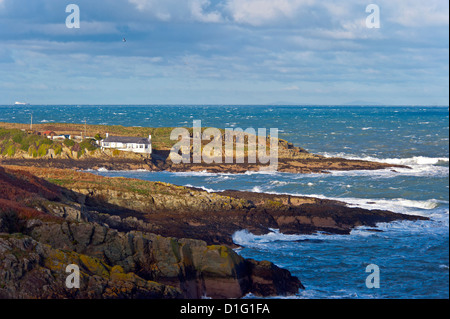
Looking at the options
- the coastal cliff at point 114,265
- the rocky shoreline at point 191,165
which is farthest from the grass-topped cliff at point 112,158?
the coastal cliff at point 114,265

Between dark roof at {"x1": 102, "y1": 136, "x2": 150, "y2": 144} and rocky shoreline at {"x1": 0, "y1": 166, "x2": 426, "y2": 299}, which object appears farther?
dark roof at {"x1": 102, "y1": 136, "x2": 150, "y2": 144}

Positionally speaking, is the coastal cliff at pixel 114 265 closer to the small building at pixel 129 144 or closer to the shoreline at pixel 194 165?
the shoreline at pixel 194 165

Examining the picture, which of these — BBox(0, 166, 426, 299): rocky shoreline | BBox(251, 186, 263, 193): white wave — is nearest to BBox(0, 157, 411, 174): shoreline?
BBox(251, 186, 263, 193): white wave

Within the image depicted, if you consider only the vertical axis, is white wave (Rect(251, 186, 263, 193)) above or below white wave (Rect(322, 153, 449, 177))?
below

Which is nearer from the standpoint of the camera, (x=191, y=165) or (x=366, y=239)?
(x=366, y=239)

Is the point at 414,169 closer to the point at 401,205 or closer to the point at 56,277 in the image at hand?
the point at 401,205

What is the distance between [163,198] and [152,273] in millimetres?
18711

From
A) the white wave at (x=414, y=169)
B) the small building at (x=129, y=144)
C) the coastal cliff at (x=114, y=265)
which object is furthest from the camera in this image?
the small building at (x=129, y=144)

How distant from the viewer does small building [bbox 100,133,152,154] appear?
260ft

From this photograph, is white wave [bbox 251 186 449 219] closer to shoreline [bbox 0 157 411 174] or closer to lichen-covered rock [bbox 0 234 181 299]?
shoreline [bbox 0 157 411 174]

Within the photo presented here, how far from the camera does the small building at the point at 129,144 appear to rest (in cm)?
7919

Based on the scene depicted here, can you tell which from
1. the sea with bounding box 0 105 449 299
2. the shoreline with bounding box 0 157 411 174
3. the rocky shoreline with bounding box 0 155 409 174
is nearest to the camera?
the sea with bounding box 0 105 449 299

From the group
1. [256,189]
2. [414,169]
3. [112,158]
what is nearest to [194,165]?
[112,158]

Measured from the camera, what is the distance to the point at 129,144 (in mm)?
79875
